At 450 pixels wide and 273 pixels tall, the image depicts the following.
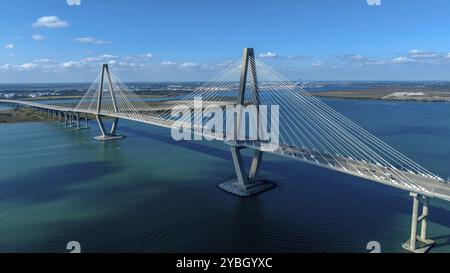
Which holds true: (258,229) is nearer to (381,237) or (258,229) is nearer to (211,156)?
(381,237)

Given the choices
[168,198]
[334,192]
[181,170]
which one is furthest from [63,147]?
[334,192]

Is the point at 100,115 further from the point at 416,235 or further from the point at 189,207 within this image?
the point at 416,235

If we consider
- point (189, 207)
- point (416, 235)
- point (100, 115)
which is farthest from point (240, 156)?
point (100, 115)

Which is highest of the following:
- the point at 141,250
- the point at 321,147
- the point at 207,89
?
the point at 207,89

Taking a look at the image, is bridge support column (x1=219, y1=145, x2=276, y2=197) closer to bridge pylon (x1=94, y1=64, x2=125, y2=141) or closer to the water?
the water

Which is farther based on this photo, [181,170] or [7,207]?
[181,170]

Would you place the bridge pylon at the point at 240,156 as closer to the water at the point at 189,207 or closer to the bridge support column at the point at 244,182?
the bridge support column at the point at 244,182

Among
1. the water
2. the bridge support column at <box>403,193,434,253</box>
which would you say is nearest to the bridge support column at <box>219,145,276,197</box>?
the water
